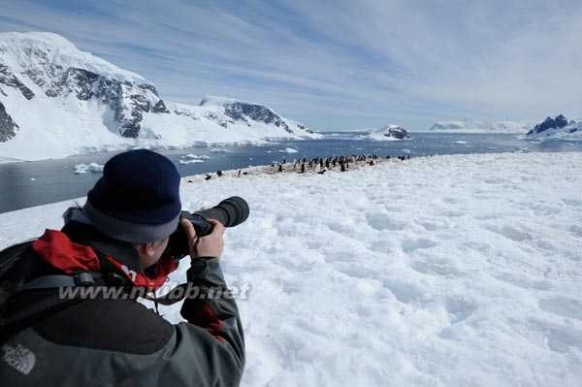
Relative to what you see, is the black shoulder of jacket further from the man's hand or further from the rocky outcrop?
the rocky outcrop

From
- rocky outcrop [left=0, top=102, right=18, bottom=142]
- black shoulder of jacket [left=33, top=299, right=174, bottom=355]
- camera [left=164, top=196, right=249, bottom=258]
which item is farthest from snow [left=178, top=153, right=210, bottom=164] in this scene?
black shoulder of jacket [left=33, top=299, right=174, bottom=355]

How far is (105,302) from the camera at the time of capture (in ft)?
4.09

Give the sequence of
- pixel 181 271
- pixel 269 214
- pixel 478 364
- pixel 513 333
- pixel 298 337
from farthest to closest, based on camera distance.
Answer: pixel 269 214 → pixel 181 271 → pixel 298 337 → pixel 513 333 → pixel 478 364

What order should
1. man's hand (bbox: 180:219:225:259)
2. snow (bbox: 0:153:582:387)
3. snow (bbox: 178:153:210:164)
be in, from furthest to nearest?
snow (bbox: 178:153:210:164) → snow (bbox: 0:153:582:387) → man's hand (bbox: 180:219:225:259)

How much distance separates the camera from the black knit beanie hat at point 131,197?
4.51 ft

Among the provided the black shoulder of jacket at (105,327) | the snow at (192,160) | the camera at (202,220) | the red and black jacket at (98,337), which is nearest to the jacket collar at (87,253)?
the red and black jacket at (98,337)

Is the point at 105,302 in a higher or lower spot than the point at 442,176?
higher

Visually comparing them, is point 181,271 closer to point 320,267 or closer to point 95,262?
point 320,267

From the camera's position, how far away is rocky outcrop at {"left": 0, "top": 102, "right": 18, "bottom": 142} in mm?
152950

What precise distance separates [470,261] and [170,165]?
4754mm

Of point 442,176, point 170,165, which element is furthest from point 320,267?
point 442,176

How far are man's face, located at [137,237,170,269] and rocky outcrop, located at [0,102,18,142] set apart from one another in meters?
179

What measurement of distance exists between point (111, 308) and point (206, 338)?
1.13 ft

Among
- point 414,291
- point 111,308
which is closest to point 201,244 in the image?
point 111,308
